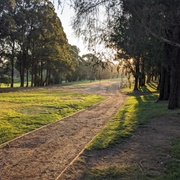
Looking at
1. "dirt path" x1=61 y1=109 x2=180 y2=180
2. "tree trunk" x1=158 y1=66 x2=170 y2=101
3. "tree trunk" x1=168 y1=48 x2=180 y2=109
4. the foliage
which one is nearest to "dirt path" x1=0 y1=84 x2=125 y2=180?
"dirt path" x1=61 y1=109 x2=180 y2=180

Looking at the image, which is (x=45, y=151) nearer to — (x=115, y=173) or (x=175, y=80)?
(x=115, y=173)

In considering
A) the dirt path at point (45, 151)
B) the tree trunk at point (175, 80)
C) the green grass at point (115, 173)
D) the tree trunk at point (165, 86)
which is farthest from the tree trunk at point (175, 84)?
the green grass at point (115, 173)

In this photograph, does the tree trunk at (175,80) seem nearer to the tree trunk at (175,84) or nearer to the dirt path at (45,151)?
the tree trunk at (175,84)

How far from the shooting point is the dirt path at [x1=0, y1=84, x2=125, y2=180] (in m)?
5.20

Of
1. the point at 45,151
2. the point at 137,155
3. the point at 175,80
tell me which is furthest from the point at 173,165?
the point at 175,80

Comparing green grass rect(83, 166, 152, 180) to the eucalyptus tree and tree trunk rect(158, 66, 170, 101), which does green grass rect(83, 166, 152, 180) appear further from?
tree trunk rect(158, 66, 170, 101)

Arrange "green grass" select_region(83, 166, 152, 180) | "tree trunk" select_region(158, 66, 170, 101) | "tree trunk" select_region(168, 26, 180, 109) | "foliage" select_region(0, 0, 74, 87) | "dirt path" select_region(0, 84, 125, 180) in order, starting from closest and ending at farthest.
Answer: "green grass" select_region(83, 166, 152, 180) → "dirt path" select_region(0, 84, 125, 180) → "tree trunk" select_region(168, 26, 180, 109) → "tree trunk" select_region(158, 66, 170, 101) → "foliage" select_region(0, 0, 74, 87)

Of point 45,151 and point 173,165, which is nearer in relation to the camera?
point 173,165

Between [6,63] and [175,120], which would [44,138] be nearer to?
[175,120]

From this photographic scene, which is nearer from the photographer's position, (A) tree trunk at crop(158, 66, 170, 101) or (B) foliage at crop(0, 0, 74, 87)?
(A) tree trunk at crop(158, 66, 170, 101)

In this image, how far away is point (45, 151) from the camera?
6676mm

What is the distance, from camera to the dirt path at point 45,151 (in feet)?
17.1

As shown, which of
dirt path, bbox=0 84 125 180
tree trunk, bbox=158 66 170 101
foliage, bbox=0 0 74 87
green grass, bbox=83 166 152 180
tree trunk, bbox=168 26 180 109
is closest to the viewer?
green grass, bbox=83 166 152 180

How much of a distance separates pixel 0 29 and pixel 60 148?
25.5 m
